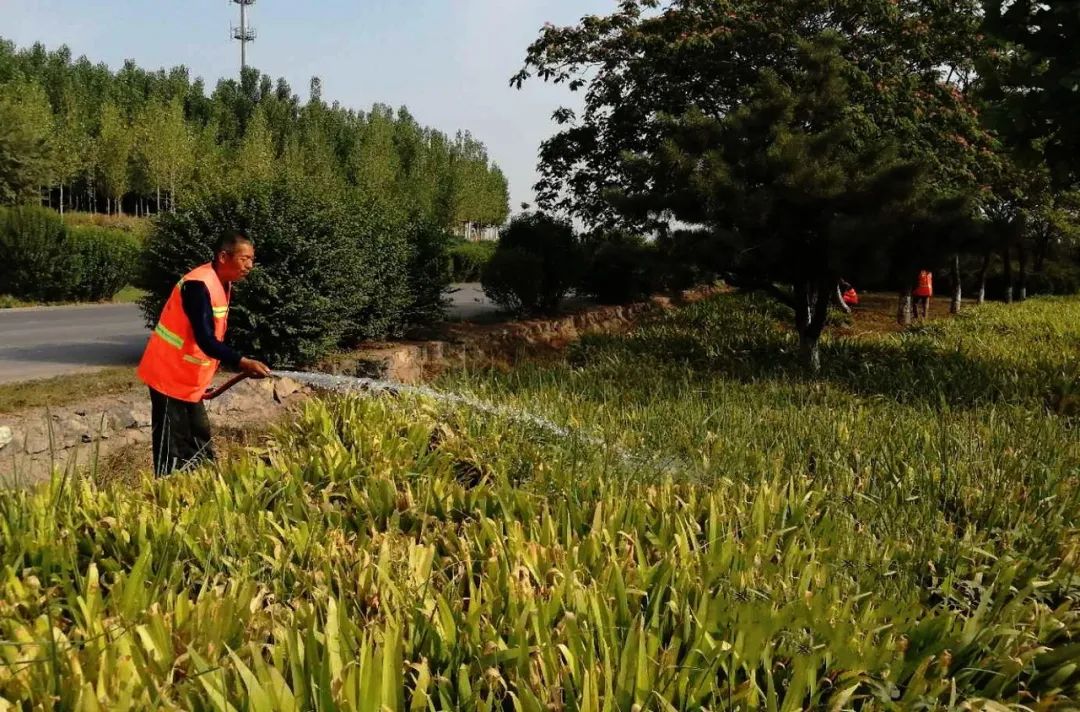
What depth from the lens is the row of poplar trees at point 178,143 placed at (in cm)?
2814

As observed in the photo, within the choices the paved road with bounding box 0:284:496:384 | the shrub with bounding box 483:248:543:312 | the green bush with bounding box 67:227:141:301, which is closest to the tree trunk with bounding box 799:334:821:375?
the shrub with bounding box 483:248:543:312

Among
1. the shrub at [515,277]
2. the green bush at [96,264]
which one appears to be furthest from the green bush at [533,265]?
the green bush at [96,264]

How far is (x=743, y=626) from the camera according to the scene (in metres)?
2.15

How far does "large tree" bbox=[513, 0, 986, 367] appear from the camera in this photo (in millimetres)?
8184

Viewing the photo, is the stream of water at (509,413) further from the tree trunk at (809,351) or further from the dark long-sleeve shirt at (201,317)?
the tree trunk at (809,351)

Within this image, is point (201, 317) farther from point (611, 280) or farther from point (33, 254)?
point (33, 254)

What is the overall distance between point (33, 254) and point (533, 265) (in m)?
11.9

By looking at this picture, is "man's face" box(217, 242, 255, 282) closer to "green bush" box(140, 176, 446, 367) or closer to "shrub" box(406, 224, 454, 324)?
"green bush" box(140, 176, 446, 367)

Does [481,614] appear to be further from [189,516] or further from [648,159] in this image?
[648,159]

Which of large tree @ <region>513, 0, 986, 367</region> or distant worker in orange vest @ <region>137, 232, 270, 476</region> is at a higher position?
large tree @ <region>513, 0, 986, 367</region>

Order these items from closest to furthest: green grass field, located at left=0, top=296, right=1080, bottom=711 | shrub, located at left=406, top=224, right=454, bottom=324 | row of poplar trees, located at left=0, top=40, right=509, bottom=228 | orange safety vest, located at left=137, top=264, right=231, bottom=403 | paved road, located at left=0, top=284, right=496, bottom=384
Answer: green grass field, located at left=0, top=296, right=1080, bottom=711 → orange safety vest, located at left=137, top=264, right=231, bottom=403 → paved road, located at left=0, top=284, right=496, bottom=384 → shrub, located at left=406, top=224, right=454, bottom=324 → row of poplar trees, located at left=0, top=40, right=509, bottom=228

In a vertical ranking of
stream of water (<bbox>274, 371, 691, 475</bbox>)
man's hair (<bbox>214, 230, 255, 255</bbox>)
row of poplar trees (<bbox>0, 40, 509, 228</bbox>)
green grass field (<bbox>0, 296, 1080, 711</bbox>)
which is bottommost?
green grass field (<bbox>0, 296, 1080, 711</bbox>)

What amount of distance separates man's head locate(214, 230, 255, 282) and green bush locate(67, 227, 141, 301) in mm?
15026

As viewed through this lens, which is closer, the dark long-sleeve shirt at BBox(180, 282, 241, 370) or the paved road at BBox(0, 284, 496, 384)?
the dark long-sleeve shirt at BBox(180, 282, 241, 370)
